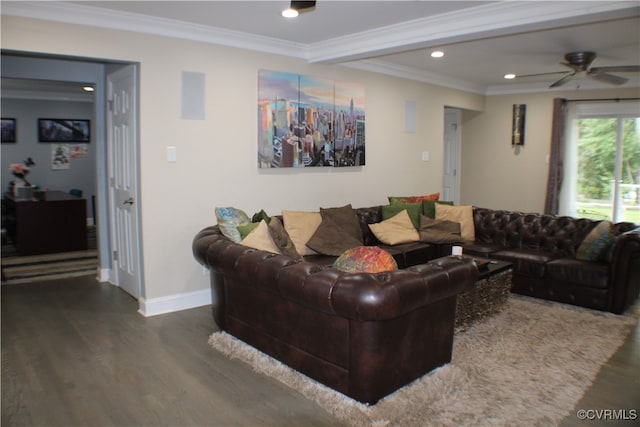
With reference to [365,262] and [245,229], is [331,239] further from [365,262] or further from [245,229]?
[365,262]

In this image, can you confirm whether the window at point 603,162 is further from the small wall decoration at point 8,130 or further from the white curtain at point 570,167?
Answer: the small wall decoration at point 8,130

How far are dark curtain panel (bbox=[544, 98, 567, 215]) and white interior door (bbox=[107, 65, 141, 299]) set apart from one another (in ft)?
19.5

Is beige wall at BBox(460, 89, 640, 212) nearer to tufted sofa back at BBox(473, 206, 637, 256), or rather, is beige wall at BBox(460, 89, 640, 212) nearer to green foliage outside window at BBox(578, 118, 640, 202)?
green foliage outside window at BBox(578, 118, 640, 202)

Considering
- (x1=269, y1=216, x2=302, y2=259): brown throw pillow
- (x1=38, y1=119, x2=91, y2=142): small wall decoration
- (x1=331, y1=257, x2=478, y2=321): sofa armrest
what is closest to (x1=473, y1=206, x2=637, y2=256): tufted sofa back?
(x1=269, y1=216, x2=302, y2=259): brown throw pillow

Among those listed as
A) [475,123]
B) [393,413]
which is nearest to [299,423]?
[393,413]

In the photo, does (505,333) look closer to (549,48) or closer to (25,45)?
(549,48)

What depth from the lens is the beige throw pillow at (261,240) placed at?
3758 mm

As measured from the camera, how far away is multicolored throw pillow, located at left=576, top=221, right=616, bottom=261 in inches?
180

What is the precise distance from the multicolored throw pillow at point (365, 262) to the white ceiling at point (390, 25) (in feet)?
6.22

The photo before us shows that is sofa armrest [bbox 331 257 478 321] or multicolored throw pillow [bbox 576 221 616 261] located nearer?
sofa armrest [bbox 331 257 478 321]

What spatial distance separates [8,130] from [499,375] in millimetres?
8888

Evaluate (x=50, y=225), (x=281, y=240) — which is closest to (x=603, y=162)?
(x=281, y=240)

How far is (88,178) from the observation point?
9469 millimetres

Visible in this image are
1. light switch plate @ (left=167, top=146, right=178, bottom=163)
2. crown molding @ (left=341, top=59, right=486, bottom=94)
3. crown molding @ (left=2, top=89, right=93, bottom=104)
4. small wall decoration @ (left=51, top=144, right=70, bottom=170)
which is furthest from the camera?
small wall decoration @ (left=51, top=144, right=70, bottom=170)
